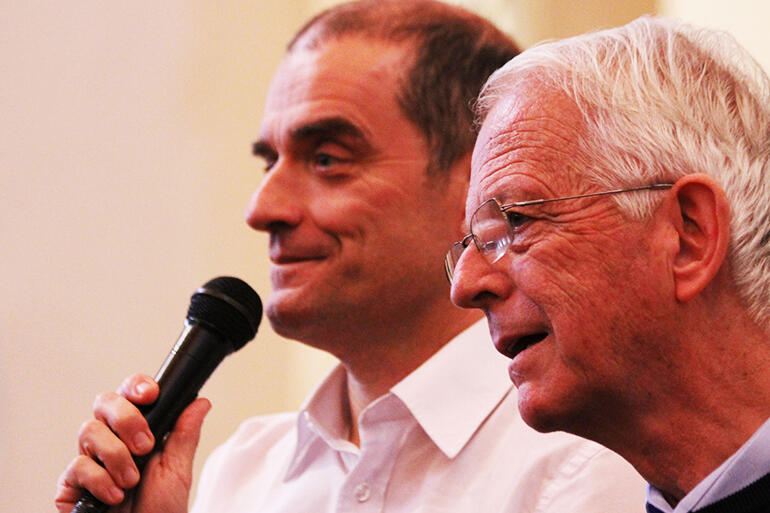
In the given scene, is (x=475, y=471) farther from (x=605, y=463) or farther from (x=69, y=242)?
(x=69, y=242)

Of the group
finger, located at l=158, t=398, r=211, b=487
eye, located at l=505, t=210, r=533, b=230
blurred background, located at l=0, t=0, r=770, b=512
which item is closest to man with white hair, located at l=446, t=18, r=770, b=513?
eye, located at l=505, t=210, r=533, b=230

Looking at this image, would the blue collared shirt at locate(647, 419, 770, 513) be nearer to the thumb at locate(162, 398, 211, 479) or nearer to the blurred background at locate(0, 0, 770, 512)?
the thumb at locate(162, 398, 211, 479)

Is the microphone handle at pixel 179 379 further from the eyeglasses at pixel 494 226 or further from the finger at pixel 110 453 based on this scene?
the eyeglasses at pixel 494 226

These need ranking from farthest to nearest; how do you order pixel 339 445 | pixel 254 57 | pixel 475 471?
pixel 254 57 → pixel 339 445 → pixel 475 471

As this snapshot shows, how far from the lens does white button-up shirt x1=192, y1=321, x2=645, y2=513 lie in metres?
1.77

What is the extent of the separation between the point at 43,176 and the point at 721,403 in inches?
113

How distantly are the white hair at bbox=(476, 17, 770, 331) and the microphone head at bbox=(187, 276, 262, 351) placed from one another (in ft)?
2.37

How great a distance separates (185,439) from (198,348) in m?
0.19

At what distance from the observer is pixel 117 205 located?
381cm

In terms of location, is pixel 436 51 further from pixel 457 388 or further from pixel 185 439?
pixel 185 439

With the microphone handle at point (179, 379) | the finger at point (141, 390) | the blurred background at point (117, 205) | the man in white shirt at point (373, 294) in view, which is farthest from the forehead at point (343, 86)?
the blurred background at point (117, 205)

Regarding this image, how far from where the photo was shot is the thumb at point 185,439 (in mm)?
1925

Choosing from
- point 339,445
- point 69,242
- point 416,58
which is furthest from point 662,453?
point 69,242

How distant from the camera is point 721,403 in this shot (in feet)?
4.55
